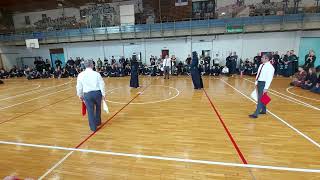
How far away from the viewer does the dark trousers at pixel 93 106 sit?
523cm

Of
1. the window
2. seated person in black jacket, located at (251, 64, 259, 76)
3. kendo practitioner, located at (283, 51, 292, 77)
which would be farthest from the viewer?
the window

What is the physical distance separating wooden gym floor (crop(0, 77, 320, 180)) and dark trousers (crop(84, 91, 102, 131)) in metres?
0.28

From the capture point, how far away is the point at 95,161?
401 centimetres

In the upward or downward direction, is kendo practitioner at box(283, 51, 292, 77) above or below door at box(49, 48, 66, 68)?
below

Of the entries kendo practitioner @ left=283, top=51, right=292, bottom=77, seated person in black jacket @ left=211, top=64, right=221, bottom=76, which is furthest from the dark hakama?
kendo practitioner @ left=283, top=51, right=292, bottom=77

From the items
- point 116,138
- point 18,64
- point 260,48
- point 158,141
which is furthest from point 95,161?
point 18,64

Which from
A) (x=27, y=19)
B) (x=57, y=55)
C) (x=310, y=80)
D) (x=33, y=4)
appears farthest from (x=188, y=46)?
(x=27, y=19)

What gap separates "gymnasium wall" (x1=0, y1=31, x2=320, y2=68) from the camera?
1644cm

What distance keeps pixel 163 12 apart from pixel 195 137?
61.2 ft

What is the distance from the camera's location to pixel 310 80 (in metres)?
9.79

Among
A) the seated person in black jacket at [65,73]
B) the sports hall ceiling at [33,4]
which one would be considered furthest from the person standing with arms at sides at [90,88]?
the sports hall ceiling at [33,4]

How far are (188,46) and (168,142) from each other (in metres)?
15.1

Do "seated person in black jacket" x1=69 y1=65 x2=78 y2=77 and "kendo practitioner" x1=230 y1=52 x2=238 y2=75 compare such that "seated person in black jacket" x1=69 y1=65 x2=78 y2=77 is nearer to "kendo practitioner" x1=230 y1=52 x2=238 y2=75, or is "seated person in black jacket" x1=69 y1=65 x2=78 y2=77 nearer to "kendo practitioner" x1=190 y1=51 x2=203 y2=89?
"kendo practitioner" x1=190 y1=51 x2=203 y2=89

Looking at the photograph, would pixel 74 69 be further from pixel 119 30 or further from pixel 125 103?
pixel 125 103
